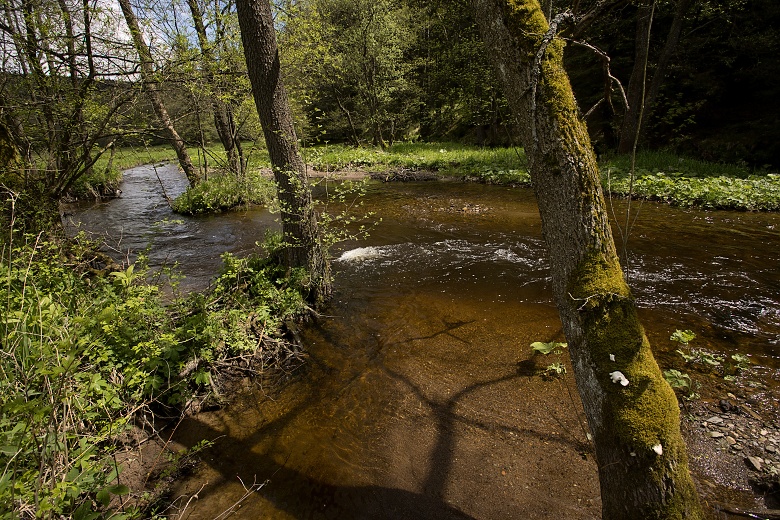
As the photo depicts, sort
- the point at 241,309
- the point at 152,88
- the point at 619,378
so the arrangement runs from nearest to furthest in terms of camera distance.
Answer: the point at 619,378
the point at 241,309
the point at 152,88

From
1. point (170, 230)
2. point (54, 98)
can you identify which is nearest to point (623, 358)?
point (54, 98)

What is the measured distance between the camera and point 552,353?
4363mm

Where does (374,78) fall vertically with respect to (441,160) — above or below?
above

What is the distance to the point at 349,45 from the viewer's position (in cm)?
2223

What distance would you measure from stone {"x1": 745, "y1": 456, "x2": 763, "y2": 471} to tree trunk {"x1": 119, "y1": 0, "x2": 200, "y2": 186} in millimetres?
5732

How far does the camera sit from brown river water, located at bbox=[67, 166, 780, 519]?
291cm

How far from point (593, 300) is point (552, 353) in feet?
8.56

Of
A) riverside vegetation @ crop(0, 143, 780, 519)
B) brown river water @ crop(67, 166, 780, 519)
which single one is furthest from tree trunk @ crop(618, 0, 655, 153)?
riverside vegetation @ crop(0, 143, 780, 519)

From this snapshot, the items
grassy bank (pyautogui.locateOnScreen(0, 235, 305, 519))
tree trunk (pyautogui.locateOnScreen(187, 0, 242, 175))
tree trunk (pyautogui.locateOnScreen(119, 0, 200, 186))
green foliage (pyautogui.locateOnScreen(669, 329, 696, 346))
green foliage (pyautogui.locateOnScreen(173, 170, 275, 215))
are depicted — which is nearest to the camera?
grassy bank (pyautogui.locateOnScreen(0, 235, 305, 519))

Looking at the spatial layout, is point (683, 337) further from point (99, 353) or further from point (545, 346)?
point (99, 353)

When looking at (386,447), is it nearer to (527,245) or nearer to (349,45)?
(527,245)

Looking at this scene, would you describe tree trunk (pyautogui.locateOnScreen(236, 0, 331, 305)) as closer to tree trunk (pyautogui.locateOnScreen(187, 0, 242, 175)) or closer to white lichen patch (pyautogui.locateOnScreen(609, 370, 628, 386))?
white lichen patch (pyautogui.locateOnScreen(609, 370, 628, 386))

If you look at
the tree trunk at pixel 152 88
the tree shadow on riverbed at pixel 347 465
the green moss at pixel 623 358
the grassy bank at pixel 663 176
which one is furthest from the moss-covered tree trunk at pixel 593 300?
the grassy bank at pixel 663 176

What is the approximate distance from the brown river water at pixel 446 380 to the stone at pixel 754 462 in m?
1.12
